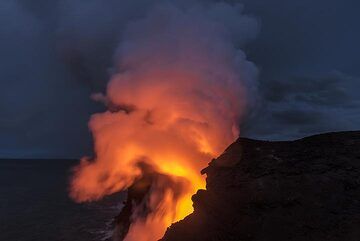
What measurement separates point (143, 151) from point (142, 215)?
6489 millimetres

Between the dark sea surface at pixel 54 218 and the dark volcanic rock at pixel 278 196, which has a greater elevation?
the dark sea surface at pixel 54 218

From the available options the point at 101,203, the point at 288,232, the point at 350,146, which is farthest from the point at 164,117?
the point at 101,203

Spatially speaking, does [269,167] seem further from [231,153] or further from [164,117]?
[164,117]

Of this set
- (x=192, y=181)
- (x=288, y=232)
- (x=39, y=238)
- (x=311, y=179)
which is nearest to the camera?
(x=288, y=232)

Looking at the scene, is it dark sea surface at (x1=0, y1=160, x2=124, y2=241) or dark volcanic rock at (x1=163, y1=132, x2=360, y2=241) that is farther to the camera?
dark sea surface at (x1=0, y1=160, x2=124, y2=241)

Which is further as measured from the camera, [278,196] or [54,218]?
[54,218]

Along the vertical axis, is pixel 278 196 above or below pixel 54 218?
below

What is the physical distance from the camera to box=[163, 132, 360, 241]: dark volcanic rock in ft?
70.4

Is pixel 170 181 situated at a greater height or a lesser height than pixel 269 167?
greater

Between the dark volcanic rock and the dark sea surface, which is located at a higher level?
the dark sea surface

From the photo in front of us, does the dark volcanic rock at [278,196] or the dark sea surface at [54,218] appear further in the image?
the dark sea surface at [54,218]

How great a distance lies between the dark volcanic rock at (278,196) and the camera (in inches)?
845

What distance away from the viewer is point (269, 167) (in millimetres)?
26141

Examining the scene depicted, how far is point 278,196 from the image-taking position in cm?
2339
